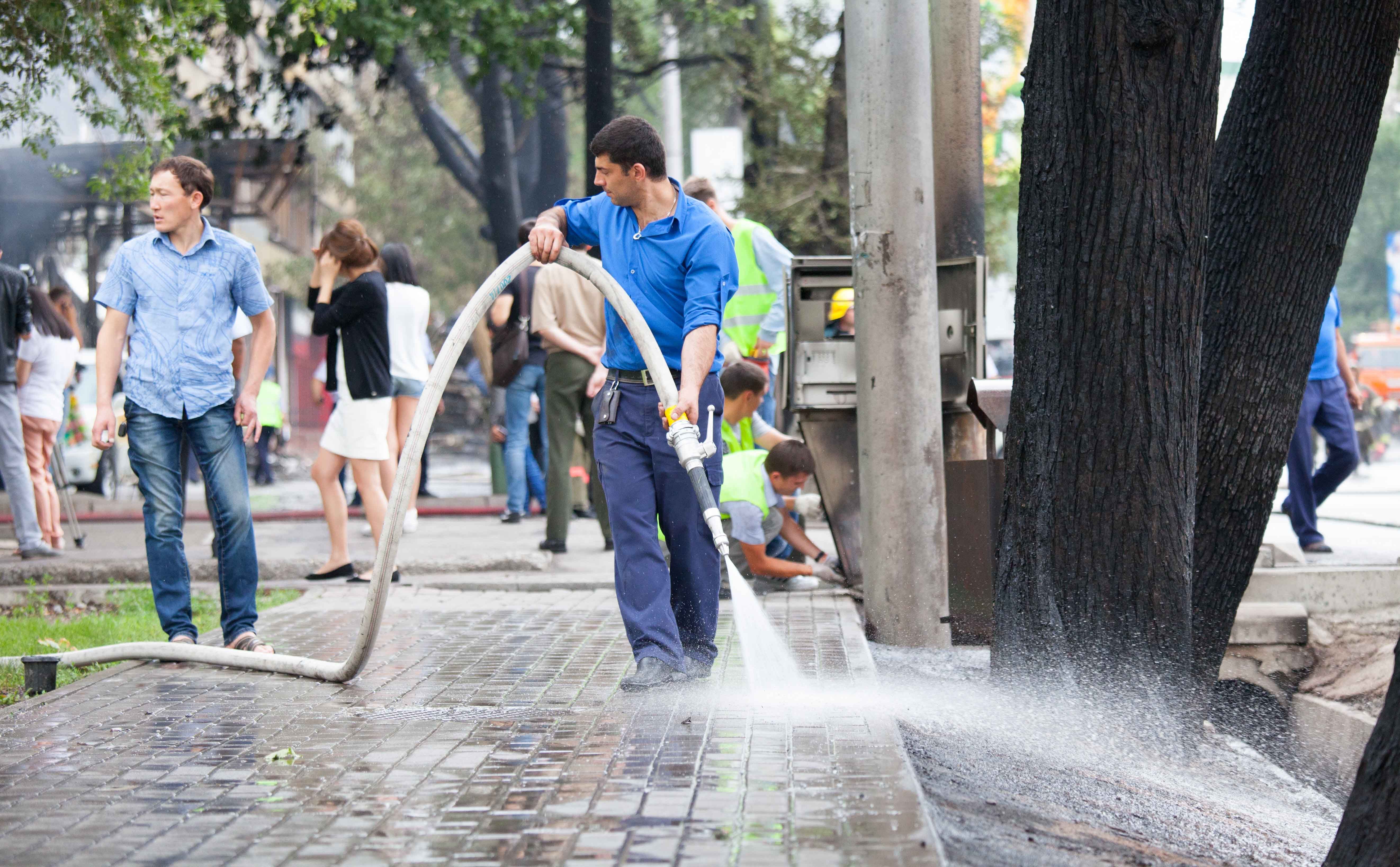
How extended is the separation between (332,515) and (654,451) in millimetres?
3612

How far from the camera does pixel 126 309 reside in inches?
240

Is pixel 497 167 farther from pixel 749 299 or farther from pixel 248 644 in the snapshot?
pixel 248 644

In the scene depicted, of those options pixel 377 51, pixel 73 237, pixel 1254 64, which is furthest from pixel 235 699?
pixel 73 237

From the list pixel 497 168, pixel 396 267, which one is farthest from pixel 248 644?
pixel 497 168

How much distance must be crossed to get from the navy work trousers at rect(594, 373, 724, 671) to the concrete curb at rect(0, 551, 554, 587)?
362 cm

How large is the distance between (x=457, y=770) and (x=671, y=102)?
59.8 feet

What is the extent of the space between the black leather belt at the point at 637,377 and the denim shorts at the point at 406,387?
15.5ft

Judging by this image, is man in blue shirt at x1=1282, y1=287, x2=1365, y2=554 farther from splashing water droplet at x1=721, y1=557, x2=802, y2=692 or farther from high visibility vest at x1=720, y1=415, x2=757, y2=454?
splashing water droplet at x1=721, y1=557, x2=802, y2=692

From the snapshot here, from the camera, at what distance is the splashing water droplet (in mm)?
5121

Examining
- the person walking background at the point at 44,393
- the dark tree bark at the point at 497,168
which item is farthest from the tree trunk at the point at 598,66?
the person walking background at the point at 44,393

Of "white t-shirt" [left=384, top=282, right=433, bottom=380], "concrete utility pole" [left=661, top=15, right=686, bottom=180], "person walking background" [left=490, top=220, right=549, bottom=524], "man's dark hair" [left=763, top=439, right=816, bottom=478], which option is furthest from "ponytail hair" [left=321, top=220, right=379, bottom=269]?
"concrete utility pole" [left=661, top=15, right=686, bottom=180]

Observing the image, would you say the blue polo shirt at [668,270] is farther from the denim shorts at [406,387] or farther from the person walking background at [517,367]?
the person walking background at [517,367]

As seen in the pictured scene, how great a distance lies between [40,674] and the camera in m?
5.32

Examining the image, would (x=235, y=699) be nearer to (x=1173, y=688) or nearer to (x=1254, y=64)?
(x=1173, y=688)
